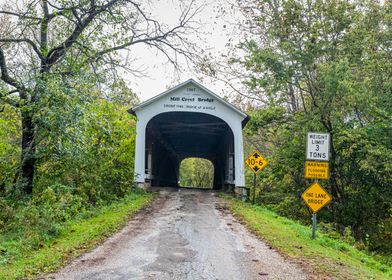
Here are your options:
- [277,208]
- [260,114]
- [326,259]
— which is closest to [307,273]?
[326,259]

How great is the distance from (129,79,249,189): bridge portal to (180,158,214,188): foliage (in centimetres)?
3301

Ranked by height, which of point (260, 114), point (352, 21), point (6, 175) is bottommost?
point (6, 175)

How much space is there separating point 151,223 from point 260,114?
405 inches

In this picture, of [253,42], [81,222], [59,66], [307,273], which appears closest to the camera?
[307,273]

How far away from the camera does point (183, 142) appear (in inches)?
1241

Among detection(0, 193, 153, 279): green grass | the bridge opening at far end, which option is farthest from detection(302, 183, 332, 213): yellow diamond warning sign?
the bridge opening at far end

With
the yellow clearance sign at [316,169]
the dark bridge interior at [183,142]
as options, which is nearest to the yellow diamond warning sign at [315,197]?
the yellow clearance sign at [316,169]

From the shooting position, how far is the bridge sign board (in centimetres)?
941

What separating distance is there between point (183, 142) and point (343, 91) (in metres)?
17.9

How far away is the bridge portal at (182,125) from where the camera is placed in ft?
60.5

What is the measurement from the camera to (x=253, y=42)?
16906mm

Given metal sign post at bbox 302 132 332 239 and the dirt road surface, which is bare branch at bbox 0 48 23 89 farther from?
metal sign post at bbox 302 132 332 239

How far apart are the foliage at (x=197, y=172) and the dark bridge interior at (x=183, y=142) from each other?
24.6 meters

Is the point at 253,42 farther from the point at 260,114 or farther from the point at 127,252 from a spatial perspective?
the point at 127,252
